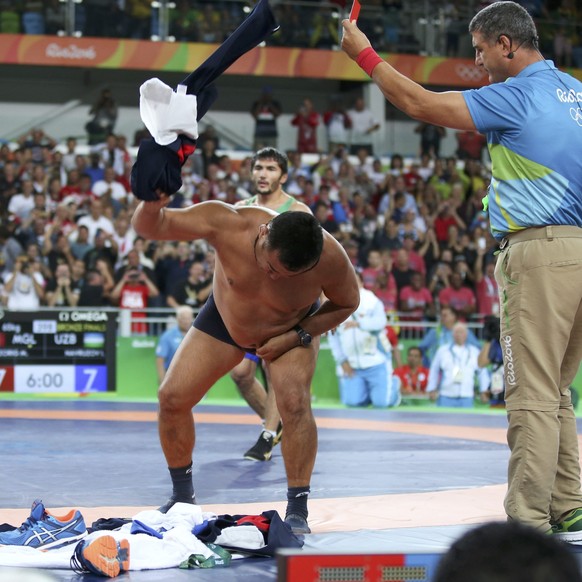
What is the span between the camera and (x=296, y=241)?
12.9ft

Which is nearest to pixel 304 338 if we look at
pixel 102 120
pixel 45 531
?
pixel 45 531

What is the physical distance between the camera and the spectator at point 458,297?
1314 cm

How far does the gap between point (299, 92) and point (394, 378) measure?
11.3m

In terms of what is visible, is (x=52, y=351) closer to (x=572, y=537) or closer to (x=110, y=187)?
(x=110, y=187)

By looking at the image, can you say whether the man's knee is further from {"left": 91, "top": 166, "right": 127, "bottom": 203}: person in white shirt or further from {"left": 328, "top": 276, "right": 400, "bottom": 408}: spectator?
{"left": 91, "top": 166, "right": 127, "bottom": 203}: person in white shirt

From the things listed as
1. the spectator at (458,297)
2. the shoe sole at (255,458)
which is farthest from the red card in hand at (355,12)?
the spectator at (458,297)

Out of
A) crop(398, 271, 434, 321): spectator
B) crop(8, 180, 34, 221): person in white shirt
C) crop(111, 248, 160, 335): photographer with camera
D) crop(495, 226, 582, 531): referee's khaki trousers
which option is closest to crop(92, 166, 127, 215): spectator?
crop(8, 180, 34, 221): person in white shirt

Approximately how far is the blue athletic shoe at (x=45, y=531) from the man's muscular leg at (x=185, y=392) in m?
0.65

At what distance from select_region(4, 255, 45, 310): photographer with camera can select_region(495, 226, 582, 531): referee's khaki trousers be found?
893 cm

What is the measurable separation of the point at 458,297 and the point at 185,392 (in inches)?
358

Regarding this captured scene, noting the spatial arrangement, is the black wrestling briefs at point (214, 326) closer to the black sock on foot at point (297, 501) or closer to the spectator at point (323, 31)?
the black sock on foot at point (297, 501)

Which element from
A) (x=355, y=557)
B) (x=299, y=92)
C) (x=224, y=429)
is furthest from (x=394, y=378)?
(x=299, y=92)

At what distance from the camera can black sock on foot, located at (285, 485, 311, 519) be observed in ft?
14.3

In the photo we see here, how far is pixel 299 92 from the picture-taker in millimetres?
21875
